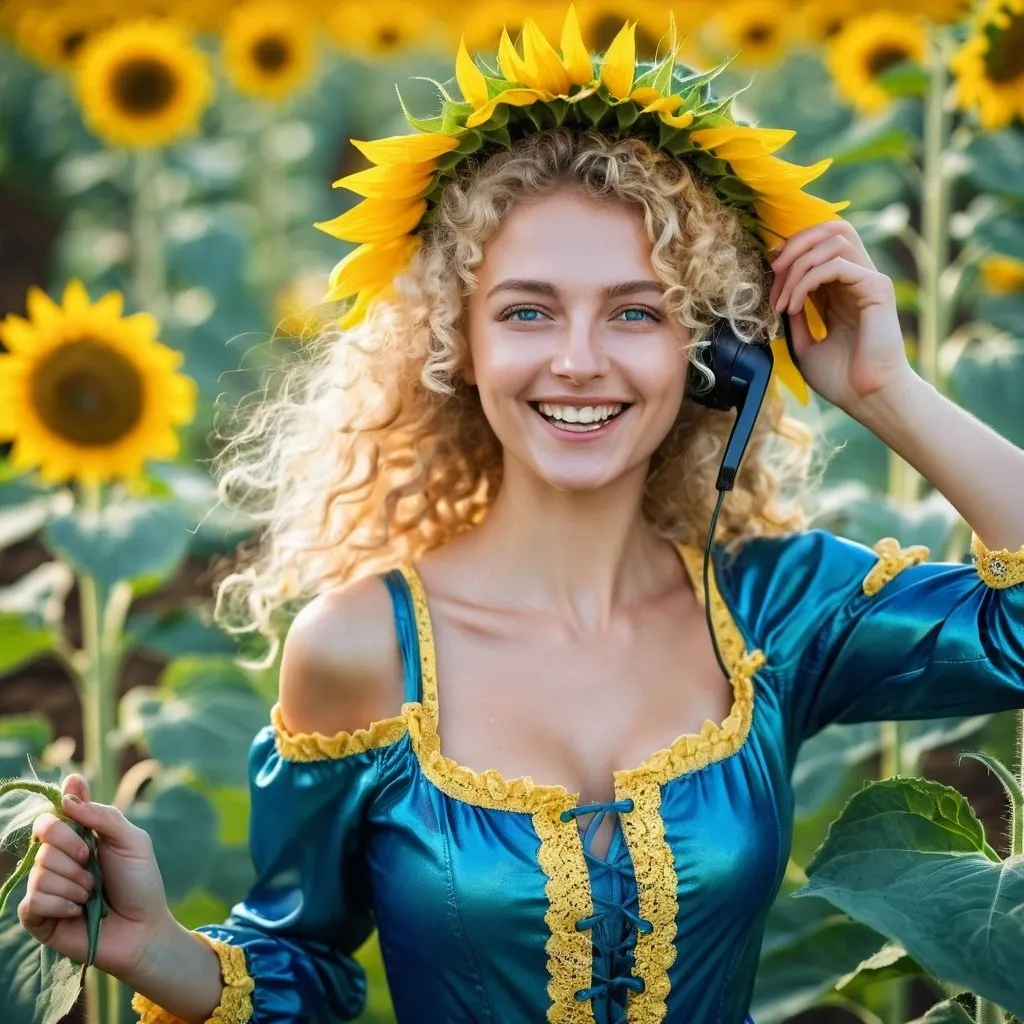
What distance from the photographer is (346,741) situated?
173cm

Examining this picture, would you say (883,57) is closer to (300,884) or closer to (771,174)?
(771,174)

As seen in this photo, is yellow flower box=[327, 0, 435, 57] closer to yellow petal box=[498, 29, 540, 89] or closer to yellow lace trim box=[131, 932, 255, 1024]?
yellow petal box=[498, 29, 540, 89]

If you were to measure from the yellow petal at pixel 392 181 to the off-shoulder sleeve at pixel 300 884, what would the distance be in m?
0.62

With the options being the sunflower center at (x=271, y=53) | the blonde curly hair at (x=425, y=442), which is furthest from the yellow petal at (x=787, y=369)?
the sunflower center at (x=271, y=53)

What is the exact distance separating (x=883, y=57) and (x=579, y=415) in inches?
102

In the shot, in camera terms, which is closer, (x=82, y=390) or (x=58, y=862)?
(x=58, y=862)

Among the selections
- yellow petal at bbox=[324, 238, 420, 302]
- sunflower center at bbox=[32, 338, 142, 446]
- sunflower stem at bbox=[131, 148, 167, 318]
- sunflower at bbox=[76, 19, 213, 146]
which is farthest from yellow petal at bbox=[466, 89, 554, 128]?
sunflower stem at bbox=[131, 148, 167, 318]

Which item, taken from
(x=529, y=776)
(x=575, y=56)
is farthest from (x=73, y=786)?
(x=575, y=56)

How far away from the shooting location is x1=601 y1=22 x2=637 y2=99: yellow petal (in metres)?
1.62

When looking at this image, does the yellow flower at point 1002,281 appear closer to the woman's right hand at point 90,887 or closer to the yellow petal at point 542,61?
the yellow petal at point 542,61

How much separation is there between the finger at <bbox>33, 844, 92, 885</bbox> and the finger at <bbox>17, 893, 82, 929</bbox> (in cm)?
2

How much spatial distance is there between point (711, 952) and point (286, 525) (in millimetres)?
919

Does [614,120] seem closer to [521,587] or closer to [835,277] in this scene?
[835,277]

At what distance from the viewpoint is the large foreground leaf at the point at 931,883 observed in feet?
4.59
